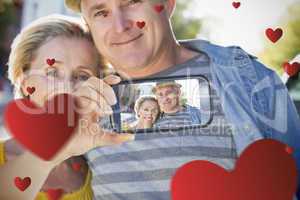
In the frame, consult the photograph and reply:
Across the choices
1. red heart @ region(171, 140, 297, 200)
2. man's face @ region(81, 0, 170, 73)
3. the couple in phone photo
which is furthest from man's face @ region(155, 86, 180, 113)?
red heart @ region(171, 140, 297, 200)

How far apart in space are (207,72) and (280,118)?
1.00 ft

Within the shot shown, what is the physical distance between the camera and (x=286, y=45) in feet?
5.64

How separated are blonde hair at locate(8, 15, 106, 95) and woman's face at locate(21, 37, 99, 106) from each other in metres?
0.02

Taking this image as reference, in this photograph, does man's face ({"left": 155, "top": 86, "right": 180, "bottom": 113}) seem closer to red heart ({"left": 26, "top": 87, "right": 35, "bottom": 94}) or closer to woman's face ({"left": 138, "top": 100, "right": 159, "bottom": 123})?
woman's face ({"left": 138, "top": 100, "right": 159, "bottom": 123})

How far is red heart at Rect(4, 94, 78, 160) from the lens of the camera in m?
1.81

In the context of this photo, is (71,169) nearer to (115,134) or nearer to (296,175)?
(115,134)

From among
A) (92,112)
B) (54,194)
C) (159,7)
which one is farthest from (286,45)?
(54,194)

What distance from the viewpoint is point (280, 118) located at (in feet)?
5.67

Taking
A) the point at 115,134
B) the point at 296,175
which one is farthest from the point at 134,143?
the point at 296,175

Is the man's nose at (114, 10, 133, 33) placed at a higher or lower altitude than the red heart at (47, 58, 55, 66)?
higher

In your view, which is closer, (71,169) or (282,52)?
(282,52)

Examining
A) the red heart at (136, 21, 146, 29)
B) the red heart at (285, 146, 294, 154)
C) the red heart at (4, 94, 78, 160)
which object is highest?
the red heart at (136, 21, 146, 29)

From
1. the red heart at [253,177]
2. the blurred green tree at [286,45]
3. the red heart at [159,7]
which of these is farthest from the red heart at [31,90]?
the blurred green tree at [286,45]

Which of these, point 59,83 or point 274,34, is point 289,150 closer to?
point 274,34
